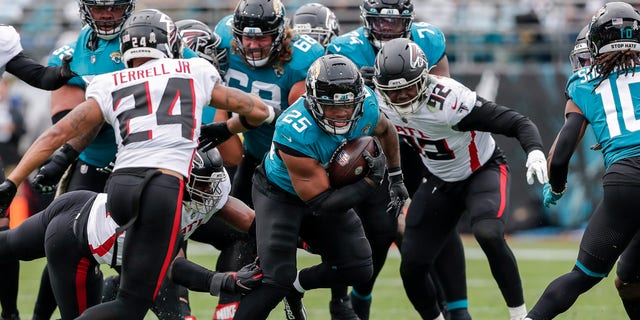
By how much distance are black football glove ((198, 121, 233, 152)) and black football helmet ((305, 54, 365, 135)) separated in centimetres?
58

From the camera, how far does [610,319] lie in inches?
308

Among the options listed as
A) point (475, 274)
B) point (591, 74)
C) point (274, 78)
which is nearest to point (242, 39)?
point (274, 78)

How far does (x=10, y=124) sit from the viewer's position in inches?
533

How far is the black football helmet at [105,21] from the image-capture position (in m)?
6.61

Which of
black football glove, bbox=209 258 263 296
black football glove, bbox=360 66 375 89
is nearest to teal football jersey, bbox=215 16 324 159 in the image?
black football glove, bbox=360 66 375 89

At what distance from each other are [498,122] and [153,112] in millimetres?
2189

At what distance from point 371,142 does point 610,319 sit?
2928 millimetres

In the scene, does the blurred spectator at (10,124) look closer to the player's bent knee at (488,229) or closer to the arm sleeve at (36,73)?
the arm sleeve at (36,73)

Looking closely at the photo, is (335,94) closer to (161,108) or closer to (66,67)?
(161,108)

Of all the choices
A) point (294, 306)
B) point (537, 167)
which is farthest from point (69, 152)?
point (537, 167)

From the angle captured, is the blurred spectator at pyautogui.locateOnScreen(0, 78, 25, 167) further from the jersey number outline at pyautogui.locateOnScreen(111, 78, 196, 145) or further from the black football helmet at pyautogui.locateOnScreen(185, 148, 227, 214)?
the jersey number outline at pyautogui.locateOnScreen(111, 78, 196, 145)

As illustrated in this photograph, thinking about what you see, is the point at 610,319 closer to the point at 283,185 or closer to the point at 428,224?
the point at 428,224

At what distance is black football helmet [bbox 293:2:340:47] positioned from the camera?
823 cm

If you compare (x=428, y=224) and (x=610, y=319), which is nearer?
(x=428, y=224)
